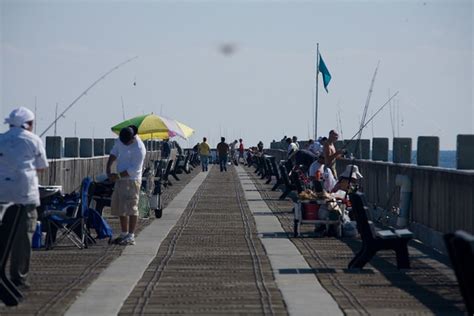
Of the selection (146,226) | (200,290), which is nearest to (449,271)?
(200,290)

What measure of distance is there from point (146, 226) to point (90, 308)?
12169 mm

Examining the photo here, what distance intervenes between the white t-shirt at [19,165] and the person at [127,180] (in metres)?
6.35

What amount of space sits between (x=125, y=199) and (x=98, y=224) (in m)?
0.85

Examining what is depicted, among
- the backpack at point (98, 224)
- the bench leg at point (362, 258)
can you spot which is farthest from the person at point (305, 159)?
the bench leg at point (362, 258)

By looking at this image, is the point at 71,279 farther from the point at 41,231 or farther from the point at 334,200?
the point at 334,200

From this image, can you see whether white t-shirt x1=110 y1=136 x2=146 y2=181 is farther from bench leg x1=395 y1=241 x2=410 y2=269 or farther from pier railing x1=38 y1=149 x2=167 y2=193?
bench leg x1=395 y1=241 x2=410 y2=269

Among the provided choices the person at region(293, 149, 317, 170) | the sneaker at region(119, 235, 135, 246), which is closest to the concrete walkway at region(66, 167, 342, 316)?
the sneaker at region(119, 235, 135, 246)

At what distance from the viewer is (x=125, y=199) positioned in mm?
20750

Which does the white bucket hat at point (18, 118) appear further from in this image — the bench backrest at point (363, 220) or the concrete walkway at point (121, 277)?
the bench backrest at point (363, 220)

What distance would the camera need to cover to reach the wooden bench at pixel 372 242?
1662 centimetres

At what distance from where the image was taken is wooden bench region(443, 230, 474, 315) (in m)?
9.48

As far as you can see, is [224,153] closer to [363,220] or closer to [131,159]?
[131,159]

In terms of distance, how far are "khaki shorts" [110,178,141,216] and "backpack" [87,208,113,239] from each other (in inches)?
19.8

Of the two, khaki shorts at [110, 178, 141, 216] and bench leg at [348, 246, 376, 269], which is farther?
khaki shorts at [110, 178, 141, 216]
